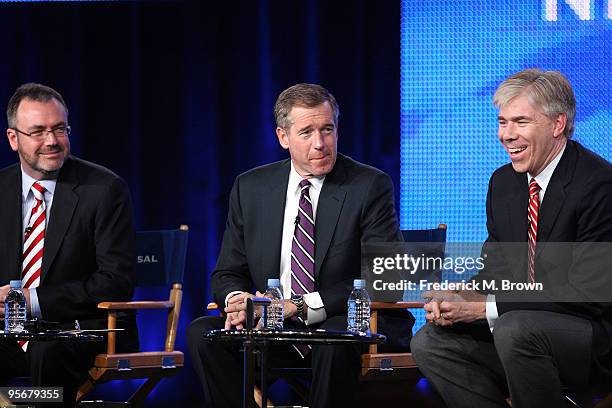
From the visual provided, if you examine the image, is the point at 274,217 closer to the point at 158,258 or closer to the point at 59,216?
the point at 158,258

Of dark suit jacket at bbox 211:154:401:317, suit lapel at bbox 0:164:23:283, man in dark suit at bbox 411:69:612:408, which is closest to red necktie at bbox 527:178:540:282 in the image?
man in dark suit at bbox 411:69:612:408

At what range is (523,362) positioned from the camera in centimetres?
354

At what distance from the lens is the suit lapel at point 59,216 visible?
4605 mm

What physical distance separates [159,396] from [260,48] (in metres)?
2.17

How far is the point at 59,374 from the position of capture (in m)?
4.27

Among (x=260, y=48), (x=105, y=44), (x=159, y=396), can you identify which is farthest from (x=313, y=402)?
(x=105, y=44)

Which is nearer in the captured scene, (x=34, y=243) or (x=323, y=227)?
(x=323, y=227)

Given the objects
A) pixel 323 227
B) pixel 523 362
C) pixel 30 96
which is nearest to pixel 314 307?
pixel 323 227

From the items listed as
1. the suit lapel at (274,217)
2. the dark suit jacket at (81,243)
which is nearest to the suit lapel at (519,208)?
the suit lapel at (274,217)

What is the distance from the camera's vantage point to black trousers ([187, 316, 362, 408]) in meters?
4.02

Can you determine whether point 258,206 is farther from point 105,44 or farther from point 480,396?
point 105,44

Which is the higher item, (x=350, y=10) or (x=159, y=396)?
(x=350, y=10)

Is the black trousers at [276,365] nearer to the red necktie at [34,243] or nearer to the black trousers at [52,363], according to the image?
the black trousers at [52,363]

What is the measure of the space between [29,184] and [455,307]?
7.19 feet
